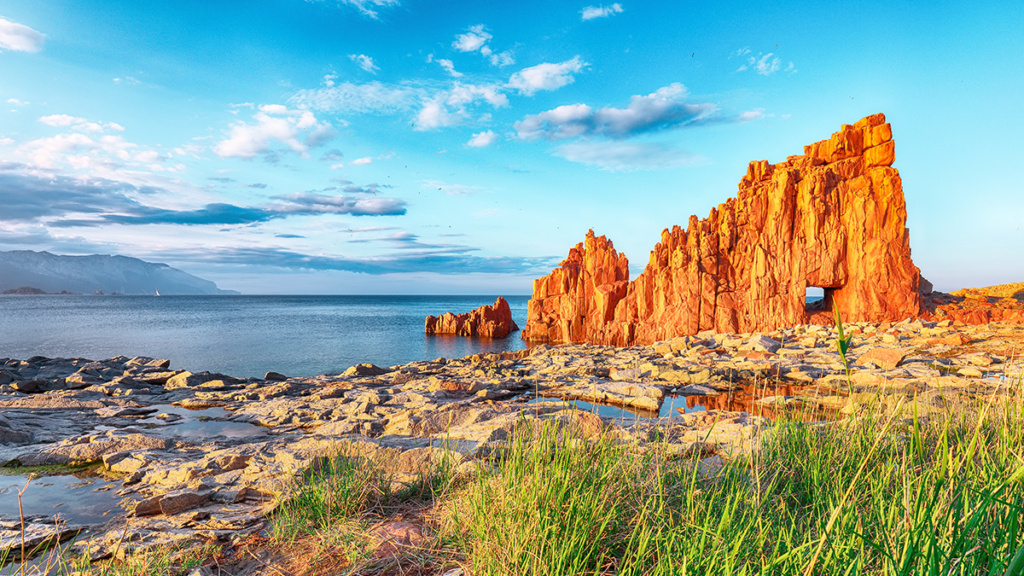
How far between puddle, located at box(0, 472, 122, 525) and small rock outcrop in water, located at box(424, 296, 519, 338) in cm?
4345

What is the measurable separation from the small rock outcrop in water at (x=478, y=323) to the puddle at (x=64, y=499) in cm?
4345

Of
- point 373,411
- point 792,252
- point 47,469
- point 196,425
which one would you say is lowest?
point 196,425

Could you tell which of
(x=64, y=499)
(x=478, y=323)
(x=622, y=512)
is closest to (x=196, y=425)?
(x=64, y=499)

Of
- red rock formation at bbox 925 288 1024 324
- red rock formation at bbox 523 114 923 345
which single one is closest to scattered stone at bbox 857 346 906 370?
red rock formation at bbox 523 114 923 345

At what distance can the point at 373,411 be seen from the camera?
10.9 meters

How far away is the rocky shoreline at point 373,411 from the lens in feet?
15.4

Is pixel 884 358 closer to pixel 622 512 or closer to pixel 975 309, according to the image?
pixel 622 512

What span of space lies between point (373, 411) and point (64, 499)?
5.78m

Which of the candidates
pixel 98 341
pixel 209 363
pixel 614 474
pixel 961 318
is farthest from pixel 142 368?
pixel 961 318

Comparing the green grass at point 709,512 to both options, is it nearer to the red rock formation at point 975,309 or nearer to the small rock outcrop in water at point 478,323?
the red rock formation at point 975,309

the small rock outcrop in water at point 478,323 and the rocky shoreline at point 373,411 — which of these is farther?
the small rock outcrop in water at point 478,323

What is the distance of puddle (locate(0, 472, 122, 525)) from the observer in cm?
498

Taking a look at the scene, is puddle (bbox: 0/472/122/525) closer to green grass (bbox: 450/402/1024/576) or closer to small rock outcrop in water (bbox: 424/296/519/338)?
green grass (bbox: 450/402/1024/576)

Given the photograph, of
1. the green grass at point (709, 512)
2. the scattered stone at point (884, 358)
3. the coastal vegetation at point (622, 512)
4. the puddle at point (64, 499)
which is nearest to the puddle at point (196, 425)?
the puddle at point (64, 499)
